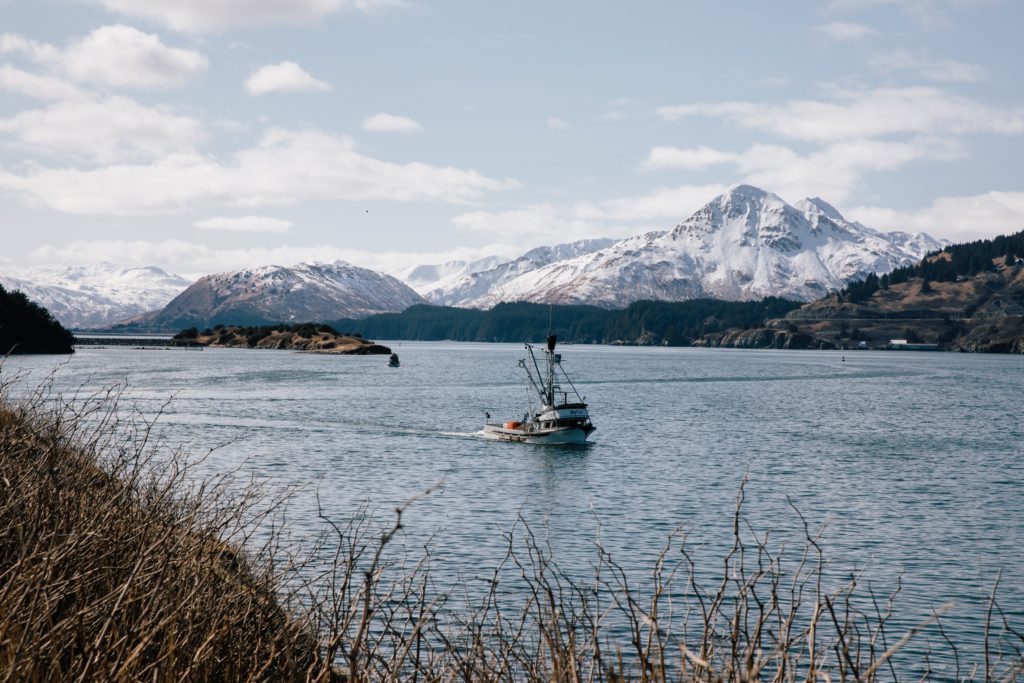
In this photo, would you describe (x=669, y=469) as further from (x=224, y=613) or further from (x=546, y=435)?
(x=224, y=613)

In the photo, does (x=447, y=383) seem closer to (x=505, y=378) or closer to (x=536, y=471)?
(x=505, y=378)

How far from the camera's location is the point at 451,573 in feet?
93.3

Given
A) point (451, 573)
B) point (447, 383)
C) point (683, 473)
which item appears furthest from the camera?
point (447, 383)

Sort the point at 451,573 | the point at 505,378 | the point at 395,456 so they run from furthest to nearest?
the point at 505,378
the point at 395,456
the point at 451,573

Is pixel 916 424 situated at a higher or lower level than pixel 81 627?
lower

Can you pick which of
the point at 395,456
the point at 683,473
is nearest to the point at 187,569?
the point at 683,473

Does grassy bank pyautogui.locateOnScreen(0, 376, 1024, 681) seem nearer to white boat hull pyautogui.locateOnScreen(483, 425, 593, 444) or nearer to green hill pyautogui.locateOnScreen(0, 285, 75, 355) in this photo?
white boat hull pyautogui.locateOnScreen(483, 425, 593, 444)

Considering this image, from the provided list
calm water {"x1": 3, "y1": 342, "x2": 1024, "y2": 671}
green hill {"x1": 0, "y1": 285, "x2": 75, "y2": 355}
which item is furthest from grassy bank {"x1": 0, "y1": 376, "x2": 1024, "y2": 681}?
green hill {"x1": 0, "y1": 285, "x2": 75, "y2": 355}

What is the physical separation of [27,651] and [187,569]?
7.23 ft

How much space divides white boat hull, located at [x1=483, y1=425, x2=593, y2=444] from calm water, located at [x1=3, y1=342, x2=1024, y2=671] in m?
0.89

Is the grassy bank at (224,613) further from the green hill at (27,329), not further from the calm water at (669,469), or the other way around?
the green hill at (27,329)

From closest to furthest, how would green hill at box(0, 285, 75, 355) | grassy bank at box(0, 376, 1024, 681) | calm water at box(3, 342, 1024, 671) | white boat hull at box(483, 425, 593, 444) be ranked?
1. grassy bank at box(0, 376, 1024, 681)
2. calm water at box(3, 342, 1024, 671)
3. white boat hull at box(483, 425, 593, 444)
4. green hill at box(0, 285, 75, 355)

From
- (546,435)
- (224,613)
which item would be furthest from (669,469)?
(224,613)

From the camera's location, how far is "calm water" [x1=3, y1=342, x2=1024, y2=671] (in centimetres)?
3238
